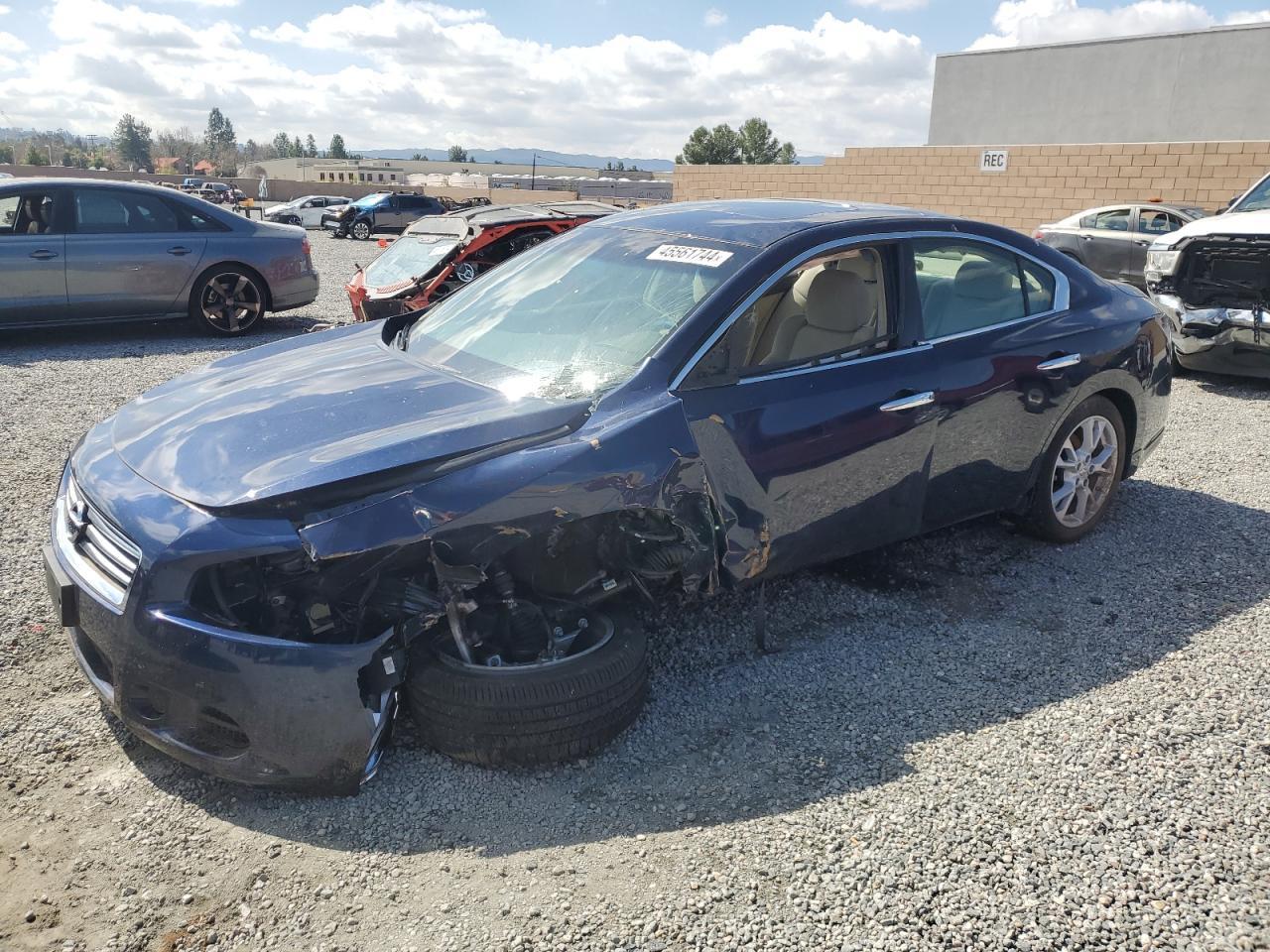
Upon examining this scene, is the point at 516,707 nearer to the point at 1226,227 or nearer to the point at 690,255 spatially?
the point at 690,255

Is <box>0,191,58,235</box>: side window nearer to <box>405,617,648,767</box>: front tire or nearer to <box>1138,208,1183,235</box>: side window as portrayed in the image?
<box>405,617,648,767</box>: front tire

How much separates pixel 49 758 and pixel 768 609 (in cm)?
260

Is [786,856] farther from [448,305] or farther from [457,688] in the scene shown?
[448,305]

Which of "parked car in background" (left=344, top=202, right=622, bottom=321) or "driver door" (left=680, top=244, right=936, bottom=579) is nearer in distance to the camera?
"driver door" (left=680, top=244, right=936, bottom=579)

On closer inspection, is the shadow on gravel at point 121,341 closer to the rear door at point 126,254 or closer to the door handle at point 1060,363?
the rear door at point 126,254

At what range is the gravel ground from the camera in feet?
7.85

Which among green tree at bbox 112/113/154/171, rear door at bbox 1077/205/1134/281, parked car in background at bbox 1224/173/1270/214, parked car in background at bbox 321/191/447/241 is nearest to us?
parked car in background at bbox 1224/173/1270/214

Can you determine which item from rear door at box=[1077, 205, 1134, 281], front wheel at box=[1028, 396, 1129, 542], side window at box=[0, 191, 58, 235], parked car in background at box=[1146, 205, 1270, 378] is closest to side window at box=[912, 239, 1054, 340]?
front wheel at box=[1028, 396, 1129, 542]

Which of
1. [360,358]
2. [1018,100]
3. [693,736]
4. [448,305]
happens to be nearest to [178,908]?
[693,736]

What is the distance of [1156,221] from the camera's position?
43.7 feet

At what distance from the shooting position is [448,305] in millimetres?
4352

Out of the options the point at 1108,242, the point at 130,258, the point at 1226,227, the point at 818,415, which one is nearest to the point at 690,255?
the point at 818,415

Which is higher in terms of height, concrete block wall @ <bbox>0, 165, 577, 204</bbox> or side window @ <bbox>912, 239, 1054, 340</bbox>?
concrete block wall @ <bbox>0, 165, 577, 204</bbox>

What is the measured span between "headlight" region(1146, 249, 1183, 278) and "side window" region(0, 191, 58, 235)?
9.88 meters
